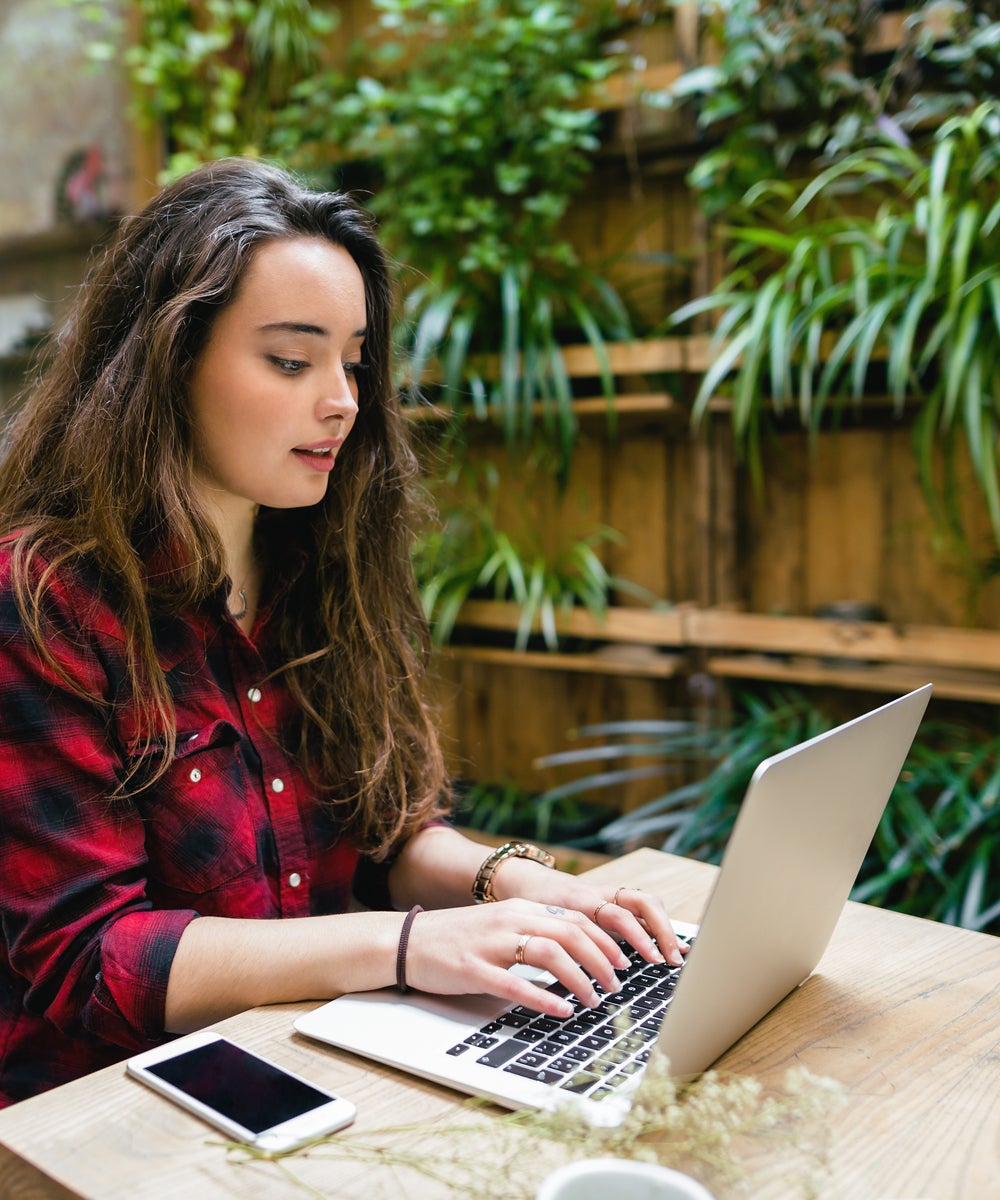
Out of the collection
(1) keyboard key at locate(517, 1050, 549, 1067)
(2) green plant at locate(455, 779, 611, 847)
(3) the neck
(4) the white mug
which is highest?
(3) the neck

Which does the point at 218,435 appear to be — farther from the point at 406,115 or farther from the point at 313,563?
the point at 406,115

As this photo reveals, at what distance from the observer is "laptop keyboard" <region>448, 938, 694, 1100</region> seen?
79 centimetres

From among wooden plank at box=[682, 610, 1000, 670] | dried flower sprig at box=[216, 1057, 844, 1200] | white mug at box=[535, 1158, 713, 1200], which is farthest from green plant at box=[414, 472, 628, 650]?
white mug at box=[535, 1158, 713, 1200]

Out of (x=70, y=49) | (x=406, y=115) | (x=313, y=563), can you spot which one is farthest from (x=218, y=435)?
(x=70, y=49)

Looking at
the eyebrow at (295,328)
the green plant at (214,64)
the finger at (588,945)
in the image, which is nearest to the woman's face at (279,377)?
the eyebrow at (295,328)

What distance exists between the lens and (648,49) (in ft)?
8.56

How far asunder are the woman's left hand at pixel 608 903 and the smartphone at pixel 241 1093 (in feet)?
1.00

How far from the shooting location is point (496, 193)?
2666 millimetres

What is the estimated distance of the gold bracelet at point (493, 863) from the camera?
47.0 inches

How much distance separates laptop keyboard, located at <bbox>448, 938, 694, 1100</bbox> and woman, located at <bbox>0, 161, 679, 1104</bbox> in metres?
0.03

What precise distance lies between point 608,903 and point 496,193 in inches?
80.3

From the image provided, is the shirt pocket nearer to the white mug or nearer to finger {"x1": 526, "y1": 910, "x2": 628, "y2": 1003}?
finger {"x1": 526, "y1": 910, "x2": 628, "y2": 1003}

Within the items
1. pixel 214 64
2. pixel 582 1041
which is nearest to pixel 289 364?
pixel 582 1041

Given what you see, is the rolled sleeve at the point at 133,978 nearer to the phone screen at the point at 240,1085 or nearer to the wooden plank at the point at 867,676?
the phone screen at the point at 240,1085
